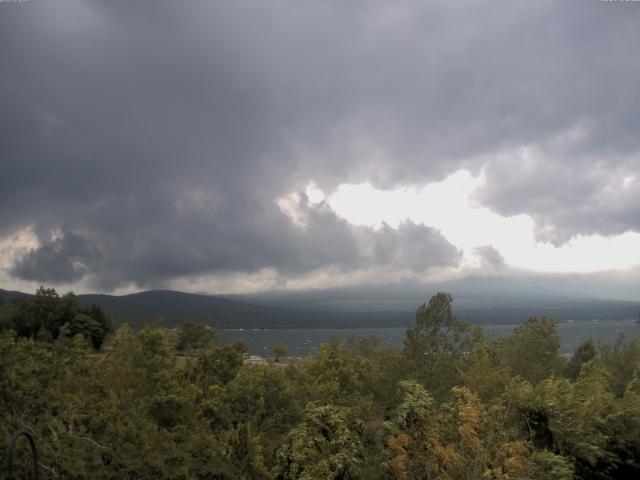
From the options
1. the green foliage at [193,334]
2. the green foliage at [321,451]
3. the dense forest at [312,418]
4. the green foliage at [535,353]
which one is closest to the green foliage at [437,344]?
the dense forest at [312,418]

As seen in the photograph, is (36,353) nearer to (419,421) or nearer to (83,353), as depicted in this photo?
(83,353)

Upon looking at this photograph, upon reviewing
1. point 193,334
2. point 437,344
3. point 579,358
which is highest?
point 437,344

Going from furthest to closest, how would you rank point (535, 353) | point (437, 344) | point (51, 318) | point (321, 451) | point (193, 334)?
point (51, 318), point (193, 334), point (535, 353), point (437, 344), point (321, 451)

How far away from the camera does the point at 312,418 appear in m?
17.4

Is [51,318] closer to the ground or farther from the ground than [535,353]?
farther from the ground

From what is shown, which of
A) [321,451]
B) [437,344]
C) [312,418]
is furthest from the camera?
[437,344]

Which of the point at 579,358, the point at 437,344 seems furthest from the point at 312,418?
the point at 579,358

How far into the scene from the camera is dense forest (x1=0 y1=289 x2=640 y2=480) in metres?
16.6

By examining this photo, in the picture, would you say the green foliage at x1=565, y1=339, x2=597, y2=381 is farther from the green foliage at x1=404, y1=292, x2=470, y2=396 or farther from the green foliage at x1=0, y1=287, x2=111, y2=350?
the green foliage at x1=0, y1=287, x2=111, y2=350

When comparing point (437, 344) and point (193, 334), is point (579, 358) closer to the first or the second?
point (437, 344)

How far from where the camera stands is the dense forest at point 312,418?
16.6 meters

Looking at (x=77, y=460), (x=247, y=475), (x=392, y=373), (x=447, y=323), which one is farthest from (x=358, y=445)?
(x=392, y=373)

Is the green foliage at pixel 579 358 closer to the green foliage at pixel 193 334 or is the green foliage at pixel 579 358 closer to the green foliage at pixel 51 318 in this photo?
the green foliage at pixel 193 334

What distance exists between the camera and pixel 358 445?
61.1ft
